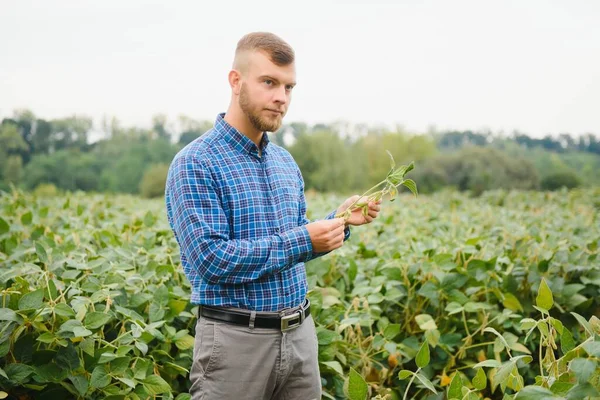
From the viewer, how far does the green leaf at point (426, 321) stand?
9.30 feet

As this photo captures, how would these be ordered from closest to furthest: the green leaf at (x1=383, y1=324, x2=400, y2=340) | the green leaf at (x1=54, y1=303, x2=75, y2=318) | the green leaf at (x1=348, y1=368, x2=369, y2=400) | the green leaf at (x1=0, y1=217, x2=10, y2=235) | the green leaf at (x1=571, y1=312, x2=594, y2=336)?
the green leaf at (x1=571, y1=312, x2=594, y2=336) → the green leaf at (x1=348, y1=368, x2=369, y2=400) → the green leaf at (x1=54, y1=303, x2=75, y2=318) → the green leaf at (x1=383, y1=324, x2=400, y2=340) → the green leaf at (x1=0, y1=217, x2=10, y2=235)

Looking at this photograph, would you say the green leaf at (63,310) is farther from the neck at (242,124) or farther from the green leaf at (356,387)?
the green leaf at (356,387)

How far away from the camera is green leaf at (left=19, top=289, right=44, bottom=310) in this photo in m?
2.10

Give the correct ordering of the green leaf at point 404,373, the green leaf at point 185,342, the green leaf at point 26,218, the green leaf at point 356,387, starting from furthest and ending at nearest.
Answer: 1. the green leaf at point 26,218
2. the green leaf at point 185,342
3. the green leaf at point 404,373
4. the green leaf at point 356,387

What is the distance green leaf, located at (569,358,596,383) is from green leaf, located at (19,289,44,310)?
1.77 m

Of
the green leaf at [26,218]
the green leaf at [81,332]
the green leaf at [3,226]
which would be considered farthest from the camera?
the green leaf at [26,218]

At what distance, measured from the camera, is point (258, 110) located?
2088 mm

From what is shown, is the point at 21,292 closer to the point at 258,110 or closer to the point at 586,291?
the point at 258,110

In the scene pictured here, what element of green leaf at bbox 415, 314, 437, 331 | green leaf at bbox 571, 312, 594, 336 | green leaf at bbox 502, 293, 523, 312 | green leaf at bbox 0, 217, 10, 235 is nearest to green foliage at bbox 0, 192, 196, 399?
green leaf at bbox 0, 217, 10, 235

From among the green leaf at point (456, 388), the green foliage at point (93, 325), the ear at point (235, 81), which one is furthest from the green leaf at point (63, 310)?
the green leaf at point (456, 388)

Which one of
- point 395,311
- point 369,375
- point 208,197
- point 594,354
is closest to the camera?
point 594,354

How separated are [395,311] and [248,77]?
169 cm

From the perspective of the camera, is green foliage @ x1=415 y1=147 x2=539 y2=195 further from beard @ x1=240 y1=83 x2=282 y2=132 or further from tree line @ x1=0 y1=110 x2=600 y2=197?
beard @ x1=240 y1=83 x2=282 y2=132

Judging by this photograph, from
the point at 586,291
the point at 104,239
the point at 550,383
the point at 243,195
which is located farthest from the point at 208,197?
the point at 586,291
